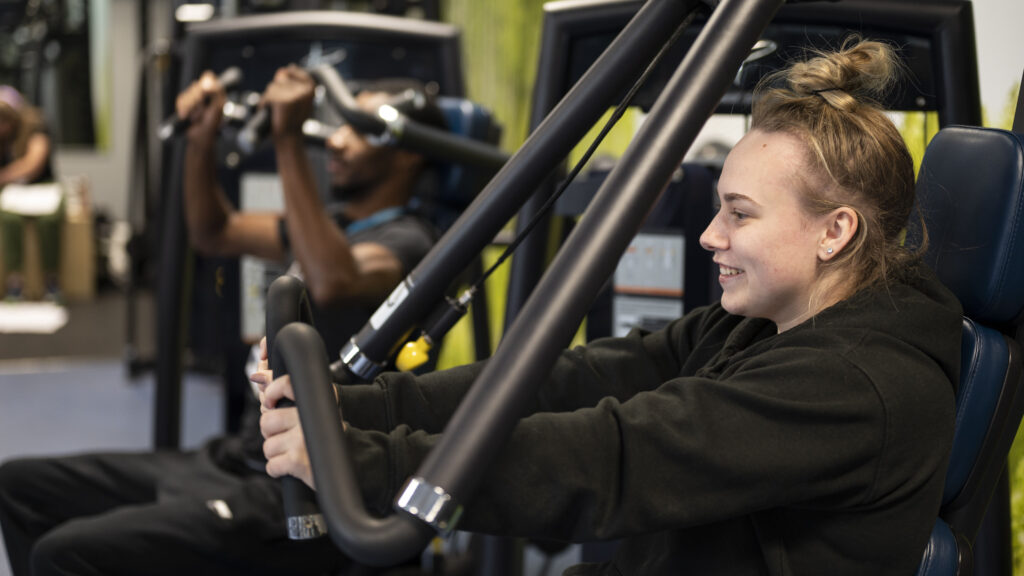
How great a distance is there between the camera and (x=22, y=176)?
7.62 m

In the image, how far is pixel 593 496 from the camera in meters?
0.88

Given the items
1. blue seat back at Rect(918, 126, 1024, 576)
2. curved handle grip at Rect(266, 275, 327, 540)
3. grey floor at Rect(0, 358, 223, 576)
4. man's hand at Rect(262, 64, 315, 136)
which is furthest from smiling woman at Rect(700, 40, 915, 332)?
grey floor at Rect(0, 358, 223, 576)

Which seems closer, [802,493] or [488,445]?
[488,445]

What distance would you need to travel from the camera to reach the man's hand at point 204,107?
253cm

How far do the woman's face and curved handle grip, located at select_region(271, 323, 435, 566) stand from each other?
0.47 meters

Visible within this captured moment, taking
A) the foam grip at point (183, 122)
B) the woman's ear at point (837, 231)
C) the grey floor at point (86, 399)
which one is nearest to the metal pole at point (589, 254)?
the woman's ear at point (837, 231)

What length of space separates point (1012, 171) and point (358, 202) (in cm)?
164

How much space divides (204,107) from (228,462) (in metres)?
0.94

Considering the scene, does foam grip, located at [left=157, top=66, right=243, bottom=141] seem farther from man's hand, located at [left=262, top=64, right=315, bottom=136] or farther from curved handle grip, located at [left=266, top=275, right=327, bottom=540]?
curved handle grip, located at [left=266, top=275, right=327, bottom=540]

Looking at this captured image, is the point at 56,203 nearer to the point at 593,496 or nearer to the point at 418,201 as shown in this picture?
the point at 418,201

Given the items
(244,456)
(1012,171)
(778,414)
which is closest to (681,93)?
(778,414)

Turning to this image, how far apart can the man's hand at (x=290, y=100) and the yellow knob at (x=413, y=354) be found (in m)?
1.30

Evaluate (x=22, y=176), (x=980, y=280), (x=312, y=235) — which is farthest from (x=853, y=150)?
(x=22, y=176)

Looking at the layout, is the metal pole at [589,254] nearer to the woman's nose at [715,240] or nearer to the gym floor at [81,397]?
the woman's nose at [715,240]
